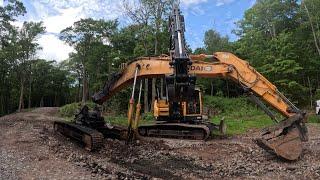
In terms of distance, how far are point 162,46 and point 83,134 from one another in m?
25.4

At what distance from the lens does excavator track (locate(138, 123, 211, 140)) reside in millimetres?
17750

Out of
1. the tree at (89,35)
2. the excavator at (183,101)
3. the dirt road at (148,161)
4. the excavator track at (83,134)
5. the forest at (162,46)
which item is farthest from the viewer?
the tree at (89,35)

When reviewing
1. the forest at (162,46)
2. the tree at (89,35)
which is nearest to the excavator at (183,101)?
the forest at (162,46)

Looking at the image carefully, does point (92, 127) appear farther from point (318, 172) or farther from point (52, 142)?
point (318, 172)

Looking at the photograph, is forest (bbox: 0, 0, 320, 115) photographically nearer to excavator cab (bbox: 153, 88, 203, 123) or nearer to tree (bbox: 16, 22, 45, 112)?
tree (bbox: 16, 22, 45, 112)

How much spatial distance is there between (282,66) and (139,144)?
22328 mm

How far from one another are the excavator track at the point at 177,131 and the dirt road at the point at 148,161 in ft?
4.45

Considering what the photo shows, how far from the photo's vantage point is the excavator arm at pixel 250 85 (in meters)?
12.4

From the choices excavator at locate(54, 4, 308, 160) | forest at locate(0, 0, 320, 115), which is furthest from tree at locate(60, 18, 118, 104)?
excavator at locate(54, 4, 308, 160)

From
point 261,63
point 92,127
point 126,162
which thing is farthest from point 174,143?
point 261,63

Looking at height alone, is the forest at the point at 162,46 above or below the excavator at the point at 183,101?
above

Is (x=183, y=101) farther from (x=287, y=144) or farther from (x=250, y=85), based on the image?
(x=287, y=144)

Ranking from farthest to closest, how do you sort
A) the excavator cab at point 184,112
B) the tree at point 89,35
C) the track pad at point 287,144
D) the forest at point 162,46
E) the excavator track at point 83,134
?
1. the tree at point 89,35
2. the forest at point 162,46
3. the excavator cab at point 184,112
4. the excavator track at point 83,134
5. the track pad at point 287,144

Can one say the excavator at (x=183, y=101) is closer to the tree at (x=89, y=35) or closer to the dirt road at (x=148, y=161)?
the dirt road at (x=148, y=161)
